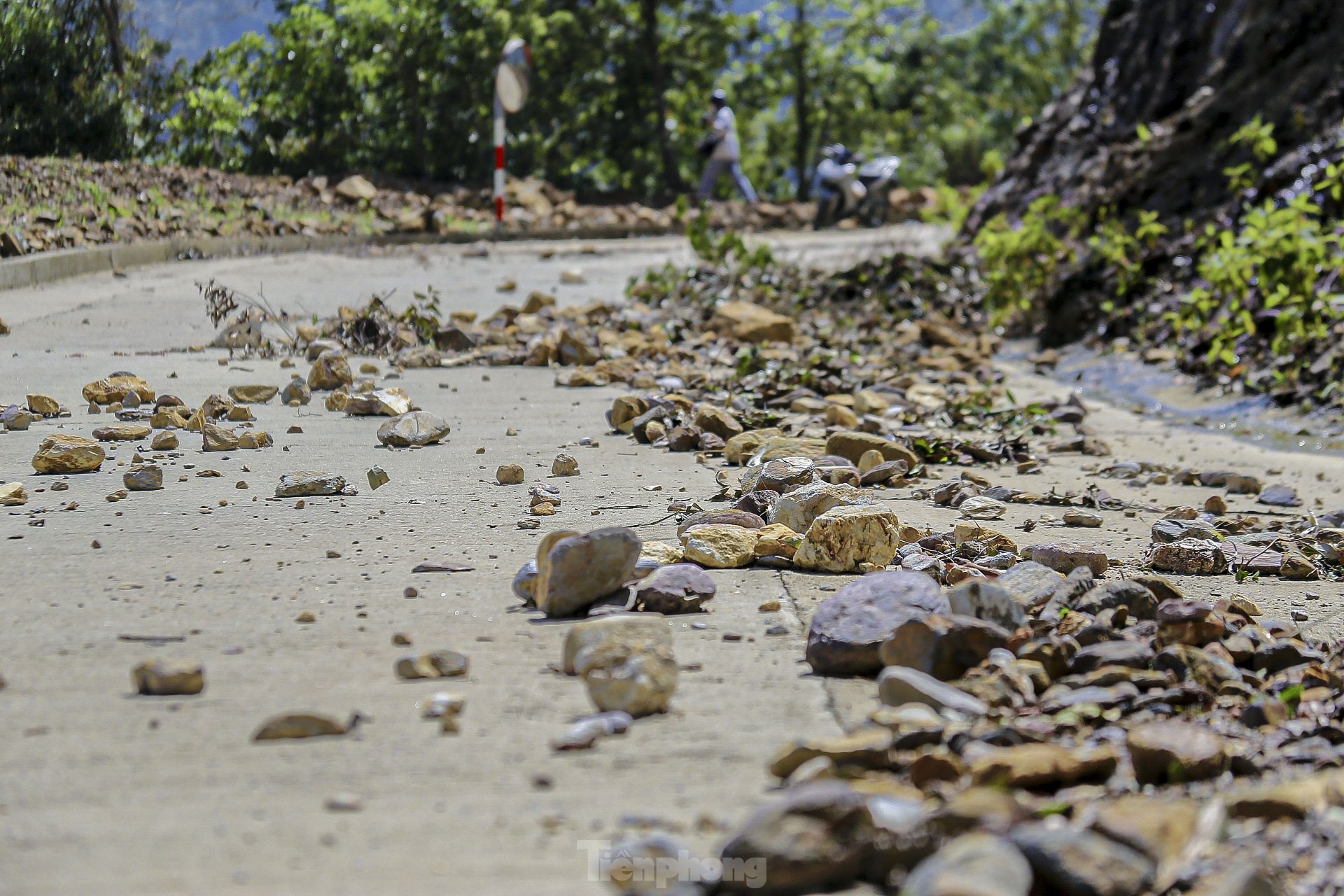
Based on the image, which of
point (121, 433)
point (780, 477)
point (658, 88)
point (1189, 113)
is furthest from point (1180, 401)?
point (658, 88)

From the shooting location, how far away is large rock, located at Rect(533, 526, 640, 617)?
2.32m

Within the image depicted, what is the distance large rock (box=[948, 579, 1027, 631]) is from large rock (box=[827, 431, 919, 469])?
176 cm

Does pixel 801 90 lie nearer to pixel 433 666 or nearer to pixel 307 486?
pixel 307 486

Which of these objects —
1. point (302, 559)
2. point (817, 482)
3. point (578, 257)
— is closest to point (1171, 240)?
point (578, 257)

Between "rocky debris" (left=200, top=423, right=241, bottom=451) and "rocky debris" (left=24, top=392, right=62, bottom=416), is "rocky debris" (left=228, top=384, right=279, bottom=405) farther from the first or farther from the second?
"rocky debris" (left=200, top=423, right=241, bottom=451)

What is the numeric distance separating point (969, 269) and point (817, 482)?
6363 millimetres

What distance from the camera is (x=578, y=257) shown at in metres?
10.9

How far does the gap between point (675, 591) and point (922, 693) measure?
2.00ft

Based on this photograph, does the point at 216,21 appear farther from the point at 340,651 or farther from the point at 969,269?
the point at 340,651

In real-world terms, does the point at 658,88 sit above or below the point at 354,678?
above

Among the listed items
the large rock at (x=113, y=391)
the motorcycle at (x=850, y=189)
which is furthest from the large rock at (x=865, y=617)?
the motorcycle at (x=850, y=189)

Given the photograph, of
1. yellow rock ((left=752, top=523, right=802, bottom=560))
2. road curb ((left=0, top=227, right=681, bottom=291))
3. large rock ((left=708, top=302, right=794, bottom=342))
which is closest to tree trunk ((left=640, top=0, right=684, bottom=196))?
road curb ((left=0, top=227, right=681, bottom=291))

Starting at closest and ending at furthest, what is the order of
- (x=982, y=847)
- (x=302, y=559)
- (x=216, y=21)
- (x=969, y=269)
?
(x=982, y=847)
(x=302, y=559)
(x=969, y=269)
(x=216, y=21)

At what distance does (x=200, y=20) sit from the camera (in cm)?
1357
